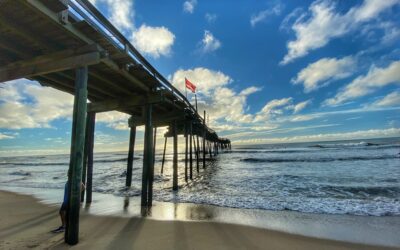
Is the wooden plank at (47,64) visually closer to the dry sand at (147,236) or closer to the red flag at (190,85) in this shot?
the dry sand at (147,236)

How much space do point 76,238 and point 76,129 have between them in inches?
89.3

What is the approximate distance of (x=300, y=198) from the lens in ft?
34.4

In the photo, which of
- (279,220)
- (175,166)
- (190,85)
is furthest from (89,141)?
(190,85)

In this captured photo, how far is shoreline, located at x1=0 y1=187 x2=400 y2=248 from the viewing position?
19.4ft

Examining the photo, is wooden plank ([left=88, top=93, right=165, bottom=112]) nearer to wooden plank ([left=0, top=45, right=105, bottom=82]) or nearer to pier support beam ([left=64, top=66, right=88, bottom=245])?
wooden plank ([left=0, top=45, right=105, bottom=82])

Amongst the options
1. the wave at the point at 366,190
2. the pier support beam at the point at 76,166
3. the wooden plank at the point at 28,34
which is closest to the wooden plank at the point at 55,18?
the pier support beam at the point at 76,166

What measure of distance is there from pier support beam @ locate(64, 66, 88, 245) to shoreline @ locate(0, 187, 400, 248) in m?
2.50

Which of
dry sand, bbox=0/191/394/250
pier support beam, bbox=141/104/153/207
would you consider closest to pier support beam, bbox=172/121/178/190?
pier support beam, bbox=141/104/153/207

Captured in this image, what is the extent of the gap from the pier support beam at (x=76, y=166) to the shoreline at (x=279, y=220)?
8.20ft

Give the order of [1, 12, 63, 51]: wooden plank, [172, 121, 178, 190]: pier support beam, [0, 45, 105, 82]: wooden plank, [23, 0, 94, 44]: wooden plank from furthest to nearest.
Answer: [172, 121, 178, 190]: pier support beam < [0, 45, 105, 82]: wooden plank < [1, 12, 63, 51]: wooden plank < [23, 0, 94, 44]: wooden plank

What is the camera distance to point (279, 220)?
734 centimetres

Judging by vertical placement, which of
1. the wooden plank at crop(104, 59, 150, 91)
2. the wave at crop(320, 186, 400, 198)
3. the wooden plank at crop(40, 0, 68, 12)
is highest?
the wooden plank at crop(40, 0, 68, 12)

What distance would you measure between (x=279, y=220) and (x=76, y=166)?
18.7 feet

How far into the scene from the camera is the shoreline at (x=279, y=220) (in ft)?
19.4
